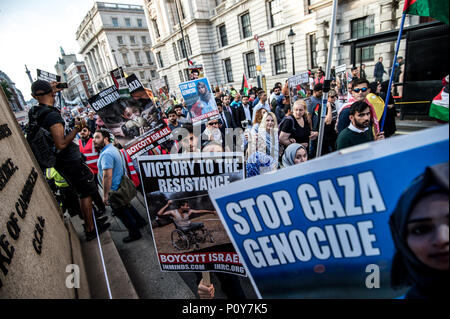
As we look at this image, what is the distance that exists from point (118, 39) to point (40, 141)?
5731 centimetres

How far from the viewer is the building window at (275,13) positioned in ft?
Result: 59.3

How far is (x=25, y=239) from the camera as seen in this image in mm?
1597

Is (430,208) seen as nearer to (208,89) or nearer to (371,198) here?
(371,198)

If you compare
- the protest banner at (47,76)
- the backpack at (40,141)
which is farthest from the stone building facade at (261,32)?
the backpack at (40,141)

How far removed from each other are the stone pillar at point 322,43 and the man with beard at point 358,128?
46.1ft

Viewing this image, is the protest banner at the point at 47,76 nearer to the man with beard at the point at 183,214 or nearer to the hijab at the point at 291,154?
the man with beard at the point at 183,214

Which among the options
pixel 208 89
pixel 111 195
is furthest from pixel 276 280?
pixel 208 89

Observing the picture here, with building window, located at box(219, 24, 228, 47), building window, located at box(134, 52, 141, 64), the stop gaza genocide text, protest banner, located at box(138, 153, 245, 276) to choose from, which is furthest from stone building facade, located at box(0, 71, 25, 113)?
the stop gaza genocide text

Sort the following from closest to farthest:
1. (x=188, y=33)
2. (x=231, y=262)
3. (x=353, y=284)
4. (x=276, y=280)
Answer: (x=353, y=284) → (x=276, y=280) → (x=231, y=262) → (x=188, y=33)

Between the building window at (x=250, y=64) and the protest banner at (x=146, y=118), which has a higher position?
the building window at (x=250, y=64)

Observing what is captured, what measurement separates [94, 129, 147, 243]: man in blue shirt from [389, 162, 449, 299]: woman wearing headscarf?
3.25 metres

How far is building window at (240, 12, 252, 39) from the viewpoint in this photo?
21266mm

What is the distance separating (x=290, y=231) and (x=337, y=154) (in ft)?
1.22

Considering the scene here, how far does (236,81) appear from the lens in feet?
80.5
